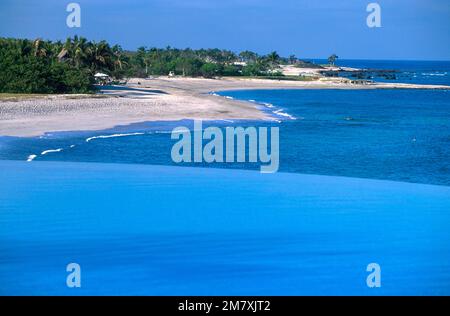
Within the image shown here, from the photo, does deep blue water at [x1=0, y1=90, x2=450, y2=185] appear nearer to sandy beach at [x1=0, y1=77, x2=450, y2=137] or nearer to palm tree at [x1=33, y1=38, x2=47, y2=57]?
sandy beach at [x1=0, y1=77, x2=450, y2=137]

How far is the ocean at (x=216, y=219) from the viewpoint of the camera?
9.94 metres

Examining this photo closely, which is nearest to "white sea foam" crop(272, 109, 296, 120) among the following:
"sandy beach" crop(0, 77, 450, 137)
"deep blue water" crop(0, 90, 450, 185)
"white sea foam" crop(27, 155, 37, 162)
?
"deep blue water" crop(0, 90, 450, 185)

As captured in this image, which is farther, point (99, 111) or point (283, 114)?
point (283, 114)

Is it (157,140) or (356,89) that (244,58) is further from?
(157,140)

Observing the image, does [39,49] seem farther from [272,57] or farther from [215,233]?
[272,57]

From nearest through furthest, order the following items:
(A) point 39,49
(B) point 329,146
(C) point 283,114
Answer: (B) point 329,146, (C) point 283,114, (A) point 39,49

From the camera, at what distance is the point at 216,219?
13477mm

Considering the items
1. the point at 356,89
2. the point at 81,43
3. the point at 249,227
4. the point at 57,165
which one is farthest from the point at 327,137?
the point at 356,89

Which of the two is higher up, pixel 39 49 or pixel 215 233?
pixel 39 49

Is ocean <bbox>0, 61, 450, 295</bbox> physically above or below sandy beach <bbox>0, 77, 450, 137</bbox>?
below

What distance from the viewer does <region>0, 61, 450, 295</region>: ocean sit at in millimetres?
9938

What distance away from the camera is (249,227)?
42.4 ft

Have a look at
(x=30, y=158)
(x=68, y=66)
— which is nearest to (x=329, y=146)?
(x=30, y=158)

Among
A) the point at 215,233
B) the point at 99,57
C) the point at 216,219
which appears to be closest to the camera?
the point at 215,233
